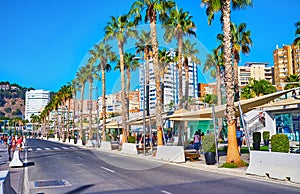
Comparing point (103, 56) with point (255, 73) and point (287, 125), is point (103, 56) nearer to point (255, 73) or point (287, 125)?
point (287, 125)

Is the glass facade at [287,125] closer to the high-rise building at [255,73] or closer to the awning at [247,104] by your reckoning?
the awning at [247,104]

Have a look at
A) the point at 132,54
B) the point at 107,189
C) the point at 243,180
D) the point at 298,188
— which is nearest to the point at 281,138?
the point at 243,180

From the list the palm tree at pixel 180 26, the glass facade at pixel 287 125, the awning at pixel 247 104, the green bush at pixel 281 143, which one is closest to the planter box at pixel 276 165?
the green bush at pixel 281 143

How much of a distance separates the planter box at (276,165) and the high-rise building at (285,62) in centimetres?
12809

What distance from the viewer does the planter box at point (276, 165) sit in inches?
473

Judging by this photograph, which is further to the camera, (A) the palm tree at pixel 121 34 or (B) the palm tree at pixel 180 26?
(A) the palm tree at pixel 121 34

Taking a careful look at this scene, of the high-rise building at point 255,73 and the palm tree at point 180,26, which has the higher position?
the high-rise building at point 255,73

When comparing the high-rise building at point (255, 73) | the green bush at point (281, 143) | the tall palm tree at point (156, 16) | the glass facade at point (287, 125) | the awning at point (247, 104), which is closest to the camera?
the green bush at point (281, 143)

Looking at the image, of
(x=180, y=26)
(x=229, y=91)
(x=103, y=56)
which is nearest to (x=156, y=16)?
(x=180, y=26)

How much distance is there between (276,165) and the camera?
42.5 feet

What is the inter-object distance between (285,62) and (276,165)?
138 meters

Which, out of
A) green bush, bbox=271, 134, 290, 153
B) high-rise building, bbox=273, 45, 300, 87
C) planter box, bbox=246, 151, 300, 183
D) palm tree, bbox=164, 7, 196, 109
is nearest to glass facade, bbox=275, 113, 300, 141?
palm tree, bbox=164, 7, 196, 109

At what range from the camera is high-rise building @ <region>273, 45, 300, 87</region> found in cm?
13412

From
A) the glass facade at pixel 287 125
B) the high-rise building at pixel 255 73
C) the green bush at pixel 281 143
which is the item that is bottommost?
the green bush at pixel 281 143
